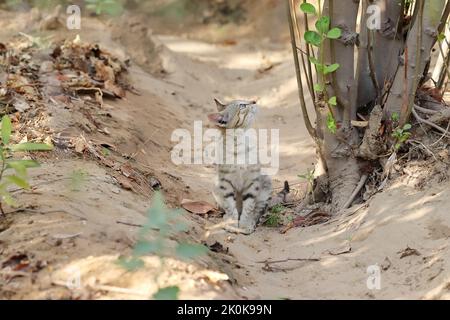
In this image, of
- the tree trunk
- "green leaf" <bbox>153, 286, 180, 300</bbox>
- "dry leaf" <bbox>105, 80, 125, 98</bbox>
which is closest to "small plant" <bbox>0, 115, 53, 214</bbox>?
"green leaf" <bbox>153, 286, 180, 300</bbox>

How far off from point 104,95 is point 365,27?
124 inches

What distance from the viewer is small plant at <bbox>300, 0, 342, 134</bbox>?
4855mm

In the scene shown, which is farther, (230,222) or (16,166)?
(230,222)

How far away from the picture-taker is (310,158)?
23.5 ft

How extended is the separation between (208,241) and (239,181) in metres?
1.07

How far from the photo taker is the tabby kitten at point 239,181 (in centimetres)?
573

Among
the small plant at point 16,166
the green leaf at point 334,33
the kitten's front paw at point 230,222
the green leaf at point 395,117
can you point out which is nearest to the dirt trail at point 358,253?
the kitten's front paw at point 230,222

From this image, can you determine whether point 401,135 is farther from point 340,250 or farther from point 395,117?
point 340,250

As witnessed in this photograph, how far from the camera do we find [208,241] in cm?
482

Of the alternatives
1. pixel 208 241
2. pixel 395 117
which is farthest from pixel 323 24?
pixel 208 241

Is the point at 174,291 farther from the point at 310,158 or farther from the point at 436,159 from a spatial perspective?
the point at 310,158

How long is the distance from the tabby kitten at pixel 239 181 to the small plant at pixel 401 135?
117 cm

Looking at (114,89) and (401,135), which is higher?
(114,89)

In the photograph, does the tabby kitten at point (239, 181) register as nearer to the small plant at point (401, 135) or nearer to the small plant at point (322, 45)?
the small plant at point (322, 45)
